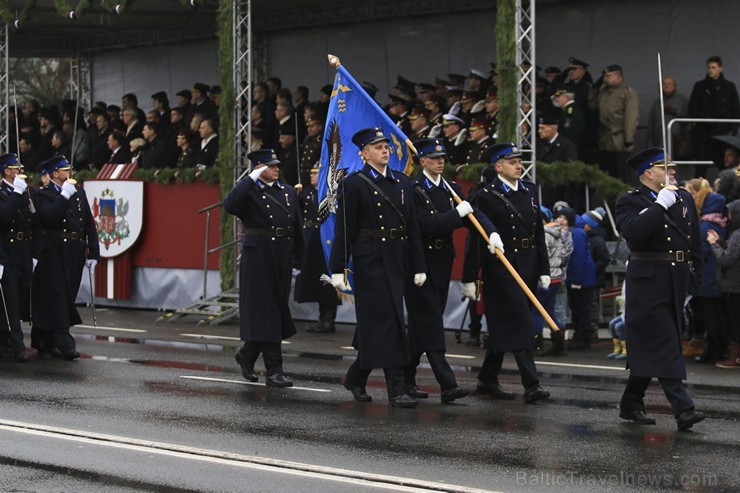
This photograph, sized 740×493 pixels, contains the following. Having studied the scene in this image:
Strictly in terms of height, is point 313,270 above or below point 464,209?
below

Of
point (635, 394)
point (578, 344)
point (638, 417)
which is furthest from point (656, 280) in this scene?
point (578, 344)

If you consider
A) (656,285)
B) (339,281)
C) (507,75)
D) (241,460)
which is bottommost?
(241,460)

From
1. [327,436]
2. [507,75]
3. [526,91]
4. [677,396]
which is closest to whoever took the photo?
[327,436]

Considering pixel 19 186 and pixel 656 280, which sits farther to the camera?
pixel 19 186

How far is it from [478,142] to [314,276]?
8.86ft

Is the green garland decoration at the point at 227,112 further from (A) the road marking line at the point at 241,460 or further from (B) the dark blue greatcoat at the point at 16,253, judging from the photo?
(A) the road marking line at the point at 241,460

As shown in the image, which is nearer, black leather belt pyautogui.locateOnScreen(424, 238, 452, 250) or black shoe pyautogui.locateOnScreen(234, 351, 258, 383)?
black leather belt pyautogui.locateOnScreen(424, 238, 452, 250)

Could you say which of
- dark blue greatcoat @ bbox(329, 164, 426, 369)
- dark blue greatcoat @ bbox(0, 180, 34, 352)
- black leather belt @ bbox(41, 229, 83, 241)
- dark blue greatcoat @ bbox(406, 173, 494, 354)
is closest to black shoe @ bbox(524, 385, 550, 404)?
dark blue greatcoat @ bbox(406, 173, 494, 354)

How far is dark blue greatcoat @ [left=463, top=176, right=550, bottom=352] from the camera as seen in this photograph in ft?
37.4

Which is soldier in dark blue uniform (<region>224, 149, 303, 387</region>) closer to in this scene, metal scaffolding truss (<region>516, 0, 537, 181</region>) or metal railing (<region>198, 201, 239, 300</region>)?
metal scaffolding truss (<region>516, 0, 537, 181</region>)

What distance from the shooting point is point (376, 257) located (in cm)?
1098

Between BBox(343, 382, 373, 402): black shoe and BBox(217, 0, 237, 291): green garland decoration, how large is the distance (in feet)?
27.8

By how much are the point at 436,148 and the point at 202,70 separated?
16.3 meters

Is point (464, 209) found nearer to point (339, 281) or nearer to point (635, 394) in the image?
point (339, 281)
